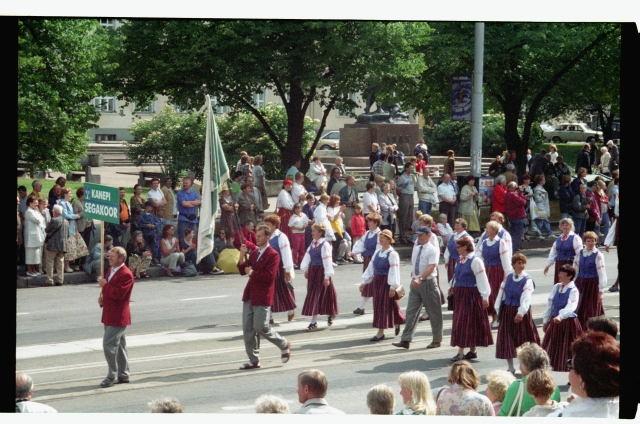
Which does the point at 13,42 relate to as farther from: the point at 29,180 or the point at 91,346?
the point at 29,180

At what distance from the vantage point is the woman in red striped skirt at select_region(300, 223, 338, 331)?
15883mm

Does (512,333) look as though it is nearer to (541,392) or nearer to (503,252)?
(503,252)

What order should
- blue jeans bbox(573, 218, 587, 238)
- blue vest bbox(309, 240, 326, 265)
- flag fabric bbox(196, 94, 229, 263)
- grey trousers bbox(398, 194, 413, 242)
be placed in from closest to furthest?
flag fabric bbox(196, 94, 229, 263) → blue vest bbox(309, 240, 326, 265) → grey trousers bbox(398, 194, 413, 242) → blue jeans bbox(573, 218, 587, 238)

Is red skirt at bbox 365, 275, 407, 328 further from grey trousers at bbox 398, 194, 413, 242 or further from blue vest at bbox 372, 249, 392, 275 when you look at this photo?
grey trousers at bbox 398, 194, 413, 242

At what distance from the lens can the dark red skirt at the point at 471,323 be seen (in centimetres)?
1386

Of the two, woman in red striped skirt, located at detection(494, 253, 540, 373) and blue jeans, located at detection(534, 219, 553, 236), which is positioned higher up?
blue jeans, located at detection(534, 219, 553, 236)

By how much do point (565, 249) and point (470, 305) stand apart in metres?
2.43

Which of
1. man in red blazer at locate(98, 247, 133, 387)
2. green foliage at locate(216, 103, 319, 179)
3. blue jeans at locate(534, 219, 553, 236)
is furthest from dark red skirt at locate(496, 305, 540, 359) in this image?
green foliage at locate(216, 103, 319, 179)

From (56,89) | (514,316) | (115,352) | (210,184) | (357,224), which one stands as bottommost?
(115,352)

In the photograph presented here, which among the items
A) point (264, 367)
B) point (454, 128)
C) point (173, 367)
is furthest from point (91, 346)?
point (454, 128)

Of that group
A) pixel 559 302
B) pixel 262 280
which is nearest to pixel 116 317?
pixel 262 280

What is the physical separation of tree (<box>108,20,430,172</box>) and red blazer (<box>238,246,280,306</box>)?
31.7ft

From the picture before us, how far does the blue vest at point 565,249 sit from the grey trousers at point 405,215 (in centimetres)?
820

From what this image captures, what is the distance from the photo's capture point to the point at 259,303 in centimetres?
1345
